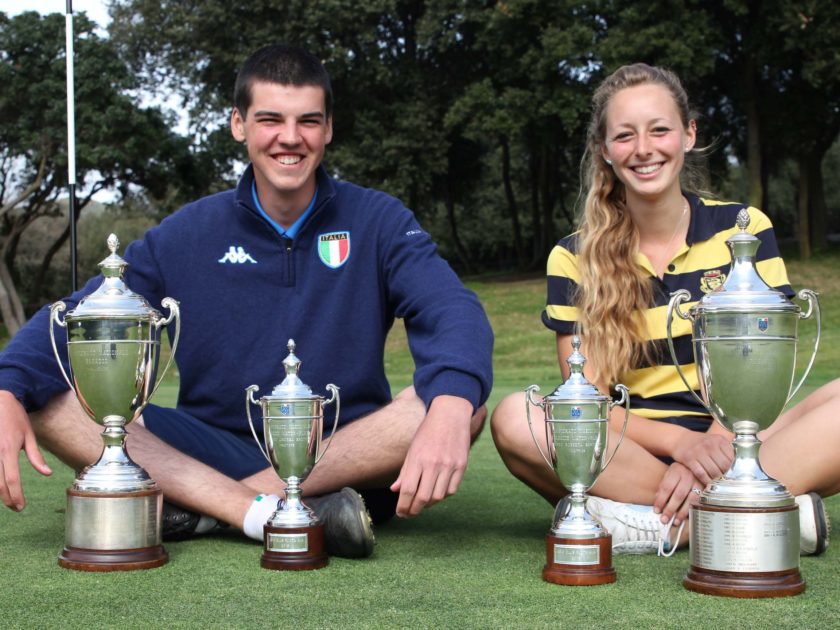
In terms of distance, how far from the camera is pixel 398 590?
2.35 meters

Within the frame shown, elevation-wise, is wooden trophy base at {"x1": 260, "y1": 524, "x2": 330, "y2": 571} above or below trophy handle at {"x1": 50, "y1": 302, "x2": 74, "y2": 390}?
below

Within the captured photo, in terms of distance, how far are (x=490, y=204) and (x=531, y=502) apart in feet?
112

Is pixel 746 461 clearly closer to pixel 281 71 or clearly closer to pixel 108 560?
pixel 108 560

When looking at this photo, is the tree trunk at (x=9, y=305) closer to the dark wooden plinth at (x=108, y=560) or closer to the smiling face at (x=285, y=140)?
the smiling face at (x=285, y=140)

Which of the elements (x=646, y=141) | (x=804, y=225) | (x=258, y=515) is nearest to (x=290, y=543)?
(x=258, y=515)

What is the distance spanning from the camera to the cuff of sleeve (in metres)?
2.74

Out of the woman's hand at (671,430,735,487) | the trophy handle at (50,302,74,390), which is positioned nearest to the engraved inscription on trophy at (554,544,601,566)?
the woman's hand at (671,430,735,487)

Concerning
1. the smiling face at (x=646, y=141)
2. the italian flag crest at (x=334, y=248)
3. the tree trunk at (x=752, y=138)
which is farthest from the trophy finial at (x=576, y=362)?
the tree trunk at (x=752, y=138)

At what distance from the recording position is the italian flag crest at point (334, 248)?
3295 mm

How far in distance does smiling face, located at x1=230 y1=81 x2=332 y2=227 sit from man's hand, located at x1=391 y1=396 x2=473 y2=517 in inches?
41.3

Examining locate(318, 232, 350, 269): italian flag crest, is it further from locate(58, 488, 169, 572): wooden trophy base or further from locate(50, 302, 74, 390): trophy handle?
locate(58, 488, 169, 572): wooden trophy base

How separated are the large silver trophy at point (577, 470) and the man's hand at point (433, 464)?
0.22 m

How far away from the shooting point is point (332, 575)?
8.34 ft

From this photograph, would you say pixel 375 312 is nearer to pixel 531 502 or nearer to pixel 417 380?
pixel 417 380
